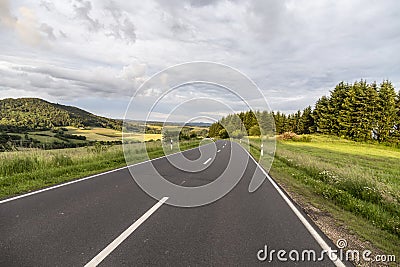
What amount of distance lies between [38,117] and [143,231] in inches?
1260

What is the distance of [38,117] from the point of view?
105 feet

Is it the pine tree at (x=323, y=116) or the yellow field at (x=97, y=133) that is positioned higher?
the pine tree at (x=323, y=116)

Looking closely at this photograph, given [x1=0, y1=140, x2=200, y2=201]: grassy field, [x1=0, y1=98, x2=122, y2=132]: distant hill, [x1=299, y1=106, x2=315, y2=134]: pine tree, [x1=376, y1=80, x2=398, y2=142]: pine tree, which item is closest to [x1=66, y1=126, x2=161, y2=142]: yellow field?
[x1=0, y1=98, x2=122, y2=132]: distant hill

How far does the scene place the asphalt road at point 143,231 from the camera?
406cm

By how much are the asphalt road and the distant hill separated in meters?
21.4

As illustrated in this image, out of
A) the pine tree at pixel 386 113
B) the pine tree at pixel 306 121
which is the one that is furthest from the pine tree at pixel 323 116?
the pine tree at pixel 386 113

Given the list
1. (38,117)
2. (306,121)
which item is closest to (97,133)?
(38,117)

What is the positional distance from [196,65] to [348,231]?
7.85 m

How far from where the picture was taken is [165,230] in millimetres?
5242

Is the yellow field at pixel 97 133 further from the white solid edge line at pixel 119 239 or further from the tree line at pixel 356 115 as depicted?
the white solid edge line at pixel 119 239

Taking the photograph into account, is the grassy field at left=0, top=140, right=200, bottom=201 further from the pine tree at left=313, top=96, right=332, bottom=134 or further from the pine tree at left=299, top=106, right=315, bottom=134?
the pine tree at left=299, top=106, right=315, bottom=134

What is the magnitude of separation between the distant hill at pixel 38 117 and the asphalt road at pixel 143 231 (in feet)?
70.3

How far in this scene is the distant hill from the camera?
2872 centimetres

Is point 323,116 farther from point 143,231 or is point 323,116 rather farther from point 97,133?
point 143,231
